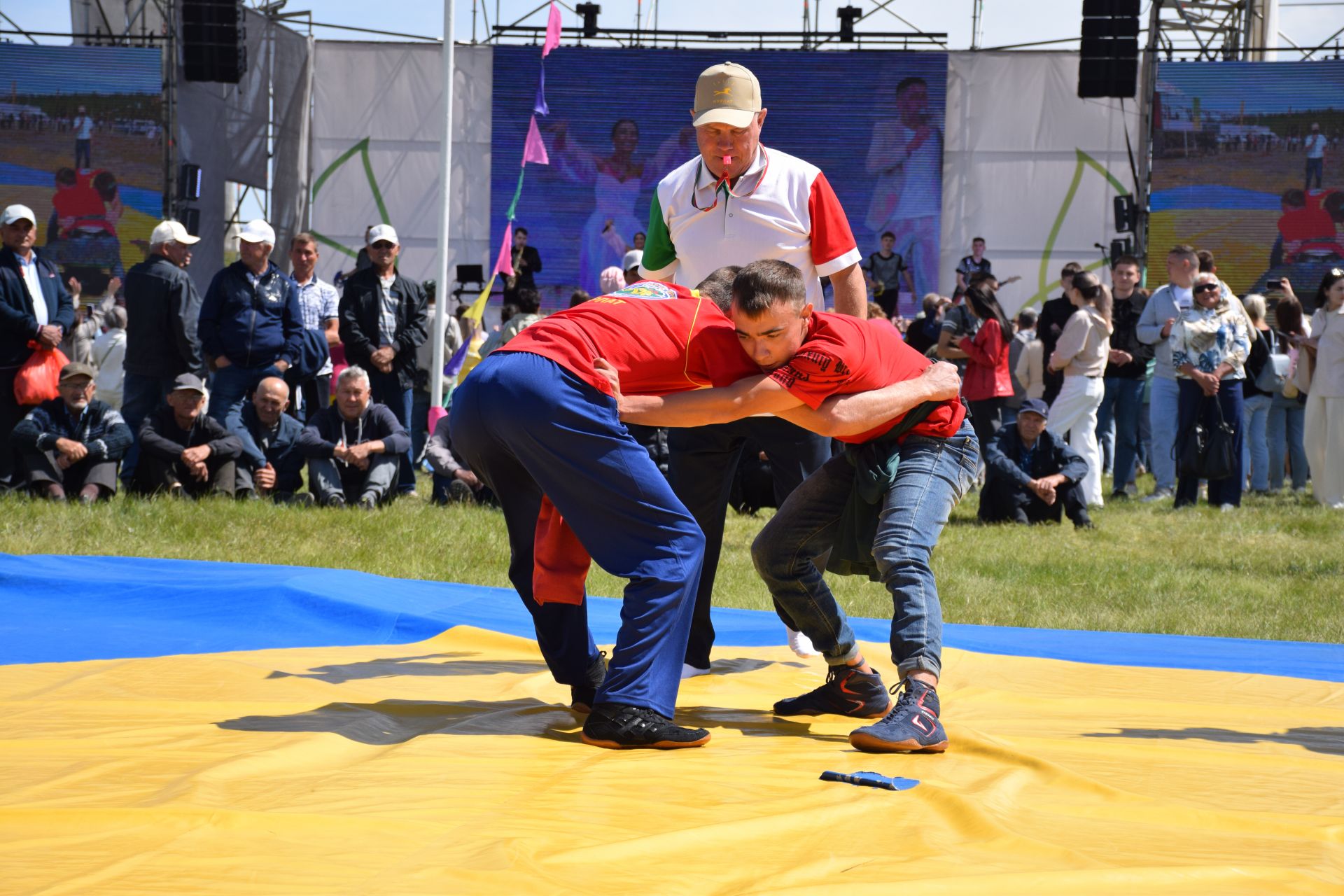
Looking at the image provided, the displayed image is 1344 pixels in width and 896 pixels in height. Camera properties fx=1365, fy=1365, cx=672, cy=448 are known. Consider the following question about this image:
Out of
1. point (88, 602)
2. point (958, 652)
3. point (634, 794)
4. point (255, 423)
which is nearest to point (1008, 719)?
point (958, 652)

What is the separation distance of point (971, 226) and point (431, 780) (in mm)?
19484

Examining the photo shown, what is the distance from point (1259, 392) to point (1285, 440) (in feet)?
3.25

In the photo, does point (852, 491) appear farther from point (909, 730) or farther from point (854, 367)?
point (909, 730)

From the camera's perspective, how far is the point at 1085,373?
33.3 ft

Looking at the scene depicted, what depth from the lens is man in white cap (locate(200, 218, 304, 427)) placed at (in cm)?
905

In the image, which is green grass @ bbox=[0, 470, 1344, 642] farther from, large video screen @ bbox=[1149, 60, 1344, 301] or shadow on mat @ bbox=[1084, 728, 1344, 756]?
large video screen @ bbox=[1149, 60, 1344, 301]

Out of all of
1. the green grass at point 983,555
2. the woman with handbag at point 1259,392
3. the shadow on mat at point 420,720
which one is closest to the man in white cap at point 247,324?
the green grass at point 983,555

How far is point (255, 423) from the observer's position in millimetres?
9211

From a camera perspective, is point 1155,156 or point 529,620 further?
point 1155,156

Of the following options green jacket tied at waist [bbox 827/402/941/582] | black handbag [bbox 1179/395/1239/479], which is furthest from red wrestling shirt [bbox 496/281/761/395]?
black handbag [bbox 1179/395/1239/479]

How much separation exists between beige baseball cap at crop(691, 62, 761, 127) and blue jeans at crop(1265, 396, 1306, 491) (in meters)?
9.25

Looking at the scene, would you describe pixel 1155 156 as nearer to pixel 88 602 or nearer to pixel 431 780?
pixel 88 602

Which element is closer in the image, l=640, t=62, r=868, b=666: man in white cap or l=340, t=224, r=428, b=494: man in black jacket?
l=640, t=62, r=868, b=666: man in white cap

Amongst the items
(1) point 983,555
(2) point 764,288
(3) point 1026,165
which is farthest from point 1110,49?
(2) point 764,288
